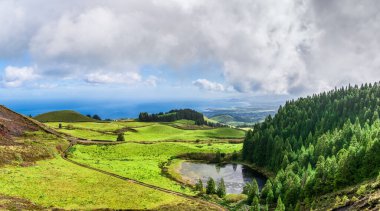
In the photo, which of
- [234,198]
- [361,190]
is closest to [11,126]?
[234,198]

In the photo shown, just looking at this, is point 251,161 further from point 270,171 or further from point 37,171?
point 37,171

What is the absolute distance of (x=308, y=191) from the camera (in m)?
89.6

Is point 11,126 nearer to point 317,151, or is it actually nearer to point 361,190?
point 317,151

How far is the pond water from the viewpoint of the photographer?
12013 cm

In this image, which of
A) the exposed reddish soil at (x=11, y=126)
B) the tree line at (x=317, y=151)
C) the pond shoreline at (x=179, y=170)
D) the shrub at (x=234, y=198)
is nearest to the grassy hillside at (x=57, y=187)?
the exposed reddish soil at (x=11, y=126)

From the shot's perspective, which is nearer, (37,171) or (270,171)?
(37,171)

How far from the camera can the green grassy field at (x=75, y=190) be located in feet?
254

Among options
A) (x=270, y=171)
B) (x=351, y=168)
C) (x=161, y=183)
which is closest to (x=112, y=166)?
(x=161, y=183)

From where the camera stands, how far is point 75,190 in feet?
281

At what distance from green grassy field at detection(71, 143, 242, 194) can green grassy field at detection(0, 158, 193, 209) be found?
10864mm

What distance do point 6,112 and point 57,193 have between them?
9938 centimetres

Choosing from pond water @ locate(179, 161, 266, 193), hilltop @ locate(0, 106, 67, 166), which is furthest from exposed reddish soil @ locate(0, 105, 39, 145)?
pond water @ locate(179, 161, 266, 193)

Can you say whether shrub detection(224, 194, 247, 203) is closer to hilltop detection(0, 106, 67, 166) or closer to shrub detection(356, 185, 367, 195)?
shrub detection(356, 185, 367, 195)

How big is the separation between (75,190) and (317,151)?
80180 millimetres
